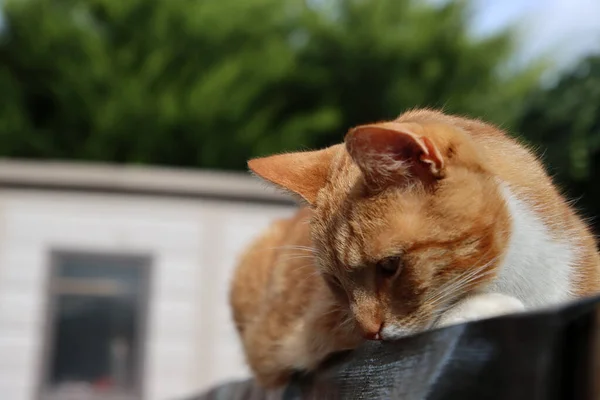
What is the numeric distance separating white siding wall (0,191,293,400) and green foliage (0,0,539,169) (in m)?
2.75

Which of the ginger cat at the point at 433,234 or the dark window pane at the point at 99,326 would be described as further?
the dark window pane at the point at 99,326

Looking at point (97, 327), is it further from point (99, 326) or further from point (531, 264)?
point (531, 264)

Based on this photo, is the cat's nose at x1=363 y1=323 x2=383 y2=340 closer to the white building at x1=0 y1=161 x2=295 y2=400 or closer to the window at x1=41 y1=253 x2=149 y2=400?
the white building at x1=0 y1=161 x2=295 y2=400

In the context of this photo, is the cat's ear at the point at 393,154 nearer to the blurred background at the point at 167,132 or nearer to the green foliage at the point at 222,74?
the blurred background at the point at 167,132

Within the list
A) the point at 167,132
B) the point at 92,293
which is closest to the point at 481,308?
the point at 92,293

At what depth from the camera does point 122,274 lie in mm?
4410

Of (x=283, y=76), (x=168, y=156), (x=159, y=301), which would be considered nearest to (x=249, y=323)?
(x=159, y=301)

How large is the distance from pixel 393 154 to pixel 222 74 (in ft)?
21.4

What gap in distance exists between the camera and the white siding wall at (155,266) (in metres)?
4.21

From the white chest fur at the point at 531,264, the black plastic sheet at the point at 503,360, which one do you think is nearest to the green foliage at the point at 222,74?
the white chest fur at the point at 531,264

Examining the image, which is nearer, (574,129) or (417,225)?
(417,225)

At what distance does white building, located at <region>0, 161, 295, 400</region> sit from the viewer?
14.0 feet

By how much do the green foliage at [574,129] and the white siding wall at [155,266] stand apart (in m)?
A: 1.66

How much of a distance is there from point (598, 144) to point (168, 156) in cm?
470
